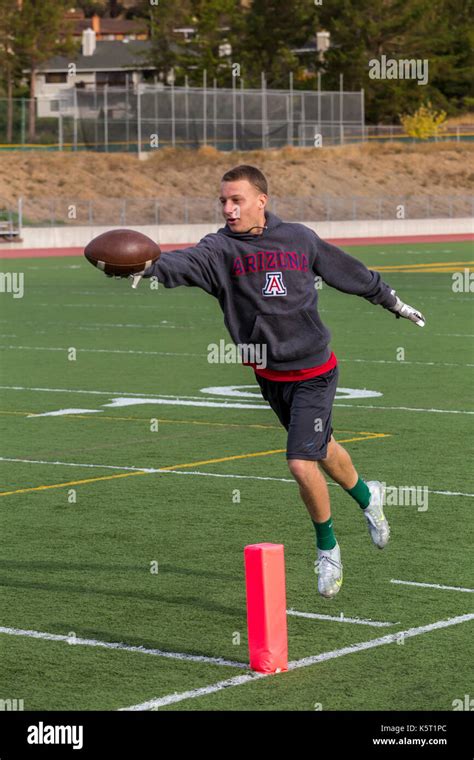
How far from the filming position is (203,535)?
29.1 ft

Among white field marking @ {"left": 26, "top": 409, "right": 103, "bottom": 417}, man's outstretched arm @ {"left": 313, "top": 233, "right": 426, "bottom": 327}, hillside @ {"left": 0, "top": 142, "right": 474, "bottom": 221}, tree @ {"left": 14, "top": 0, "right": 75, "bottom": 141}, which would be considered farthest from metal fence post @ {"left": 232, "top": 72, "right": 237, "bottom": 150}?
man's outstretched arm @ {"left": 313, "top": 233, "right": 426, "bottom": 327}

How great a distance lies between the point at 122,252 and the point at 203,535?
2.82 m

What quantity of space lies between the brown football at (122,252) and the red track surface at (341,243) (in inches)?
1357

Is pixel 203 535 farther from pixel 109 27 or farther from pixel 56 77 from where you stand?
pixel 109 27

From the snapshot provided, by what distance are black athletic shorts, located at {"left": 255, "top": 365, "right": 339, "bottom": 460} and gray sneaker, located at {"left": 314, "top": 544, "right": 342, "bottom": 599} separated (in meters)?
0.47

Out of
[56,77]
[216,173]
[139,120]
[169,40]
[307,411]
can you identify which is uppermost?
[56,77]

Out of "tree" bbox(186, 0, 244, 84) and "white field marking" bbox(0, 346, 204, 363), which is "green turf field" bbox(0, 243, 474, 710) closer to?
"white field marking" bbox(0, 346, 204, 363)

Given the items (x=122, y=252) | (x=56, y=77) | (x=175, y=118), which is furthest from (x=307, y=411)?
(x=56, y=77)

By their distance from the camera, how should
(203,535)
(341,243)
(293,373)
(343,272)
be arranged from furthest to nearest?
1. (341,243)
2. (203,535)
3. (343,272)
4. (293,373)

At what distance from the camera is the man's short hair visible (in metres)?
7.01

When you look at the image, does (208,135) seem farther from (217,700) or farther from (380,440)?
(217,700)

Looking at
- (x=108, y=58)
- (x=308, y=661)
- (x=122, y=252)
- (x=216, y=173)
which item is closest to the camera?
(x=308, y=661)

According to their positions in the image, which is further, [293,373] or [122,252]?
[293,373]

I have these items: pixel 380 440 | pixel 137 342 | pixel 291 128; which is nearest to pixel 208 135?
pixel 291 128
